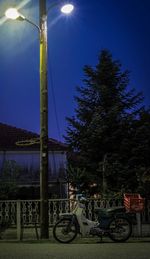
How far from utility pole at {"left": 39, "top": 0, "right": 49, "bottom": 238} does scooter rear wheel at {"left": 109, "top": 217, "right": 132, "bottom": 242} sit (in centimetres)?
203

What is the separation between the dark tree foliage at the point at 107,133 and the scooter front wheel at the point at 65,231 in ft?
32.8

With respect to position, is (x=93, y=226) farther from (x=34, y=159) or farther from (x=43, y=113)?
(x=34, y=159)

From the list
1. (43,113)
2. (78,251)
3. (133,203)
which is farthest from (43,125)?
(78,251)

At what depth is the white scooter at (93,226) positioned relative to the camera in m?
Answer: 14.1

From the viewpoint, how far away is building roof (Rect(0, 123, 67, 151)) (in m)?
28.3

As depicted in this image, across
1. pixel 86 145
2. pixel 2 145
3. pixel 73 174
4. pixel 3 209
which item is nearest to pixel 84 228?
pixel 3 209

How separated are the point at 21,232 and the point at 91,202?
7.62 feet

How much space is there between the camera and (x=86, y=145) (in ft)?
82.7

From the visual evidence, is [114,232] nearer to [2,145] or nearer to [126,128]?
[126,128]

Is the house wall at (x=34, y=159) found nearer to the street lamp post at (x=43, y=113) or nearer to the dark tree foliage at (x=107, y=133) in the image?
the dark tree foliage at (x=107, y=133)

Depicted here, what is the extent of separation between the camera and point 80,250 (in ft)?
39.7

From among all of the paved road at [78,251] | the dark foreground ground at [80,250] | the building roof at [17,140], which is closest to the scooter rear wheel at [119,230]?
the dark foreground ground at [80,250]

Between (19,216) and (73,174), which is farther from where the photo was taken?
(73,174)

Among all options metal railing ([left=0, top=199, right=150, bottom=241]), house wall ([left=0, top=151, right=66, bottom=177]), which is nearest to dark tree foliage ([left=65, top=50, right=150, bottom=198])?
house wall ([left=0, top=151, right=66, bottom=177])
